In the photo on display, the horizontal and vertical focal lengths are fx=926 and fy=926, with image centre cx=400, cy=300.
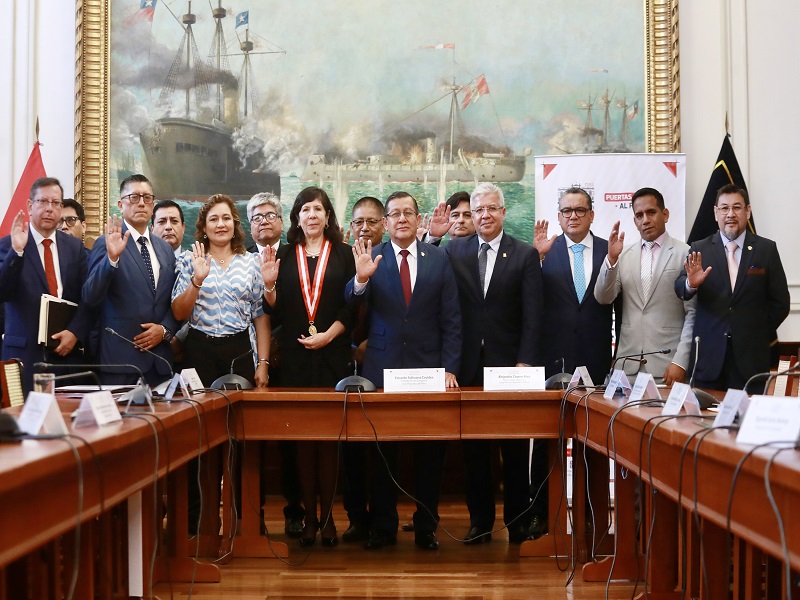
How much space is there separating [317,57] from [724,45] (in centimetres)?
262

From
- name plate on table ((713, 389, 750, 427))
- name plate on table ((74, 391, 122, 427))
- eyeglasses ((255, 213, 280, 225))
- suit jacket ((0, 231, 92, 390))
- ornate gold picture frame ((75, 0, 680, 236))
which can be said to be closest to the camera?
name plate on table ((713, 389, 750, 427))

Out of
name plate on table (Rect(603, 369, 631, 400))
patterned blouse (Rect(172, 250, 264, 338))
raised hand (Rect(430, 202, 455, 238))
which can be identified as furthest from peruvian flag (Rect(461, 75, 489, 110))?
name plate on table (Rect(603, 369, 631, 400))

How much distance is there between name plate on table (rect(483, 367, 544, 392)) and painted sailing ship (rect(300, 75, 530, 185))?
245 centimetres

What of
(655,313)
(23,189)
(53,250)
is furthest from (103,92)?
(655,313)

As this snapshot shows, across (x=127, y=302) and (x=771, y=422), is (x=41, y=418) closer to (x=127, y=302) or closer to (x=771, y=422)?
(x=771, y=422)

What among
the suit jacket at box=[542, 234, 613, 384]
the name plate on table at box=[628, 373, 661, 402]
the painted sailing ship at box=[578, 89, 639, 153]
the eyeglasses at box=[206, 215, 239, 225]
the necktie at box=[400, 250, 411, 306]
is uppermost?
the painted sailing ship at box=[578, 89, 639, 153]

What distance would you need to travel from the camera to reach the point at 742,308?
416cm

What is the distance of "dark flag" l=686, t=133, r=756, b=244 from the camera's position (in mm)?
5621

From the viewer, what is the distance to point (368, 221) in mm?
4520

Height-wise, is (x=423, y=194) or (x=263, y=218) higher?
(x=423, y=194)

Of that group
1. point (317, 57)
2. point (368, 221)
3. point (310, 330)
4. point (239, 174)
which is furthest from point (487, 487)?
point (317, 57)

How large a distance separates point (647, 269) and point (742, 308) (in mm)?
450

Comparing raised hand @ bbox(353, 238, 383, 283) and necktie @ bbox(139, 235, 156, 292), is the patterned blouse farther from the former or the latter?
raised hand @ bbox(353, 238, 383, 283)

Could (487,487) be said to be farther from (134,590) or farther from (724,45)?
(724,45)
